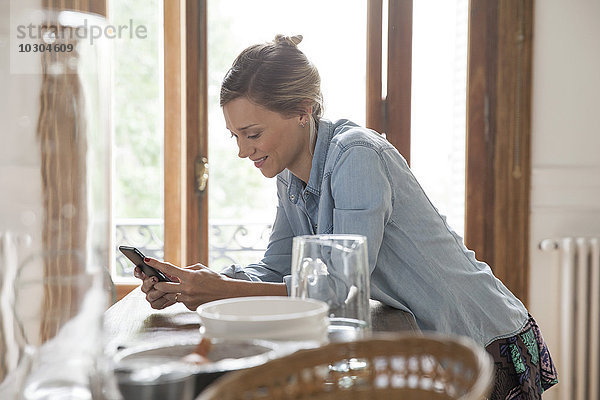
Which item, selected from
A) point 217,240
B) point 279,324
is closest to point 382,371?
point 279,324

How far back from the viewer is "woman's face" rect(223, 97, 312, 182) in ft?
5.24

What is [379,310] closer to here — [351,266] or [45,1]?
[351,266]

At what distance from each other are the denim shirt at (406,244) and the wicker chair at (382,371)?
0.75m

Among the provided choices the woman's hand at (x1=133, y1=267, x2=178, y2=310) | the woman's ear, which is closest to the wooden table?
the woman's hand at (x1=133, y1=267, x2=178, y2=310)

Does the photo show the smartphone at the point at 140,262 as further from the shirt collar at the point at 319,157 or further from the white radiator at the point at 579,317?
the white radiator at the point at 579,317

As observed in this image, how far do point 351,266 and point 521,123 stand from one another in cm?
198

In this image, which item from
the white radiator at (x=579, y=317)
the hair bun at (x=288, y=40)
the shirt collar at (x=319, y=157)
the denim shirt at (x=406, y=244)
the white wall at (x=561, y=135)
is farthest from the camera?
the white wall at (x=561, y=135)

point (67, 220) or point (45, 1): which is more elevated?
point (45, 1)

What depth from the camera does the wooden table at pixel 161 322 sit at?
1.02 meters

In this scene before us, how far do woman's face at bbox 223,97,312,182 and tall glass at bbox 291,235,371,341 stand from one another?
2.93 ft

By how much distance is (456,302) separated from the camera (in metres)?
1.34

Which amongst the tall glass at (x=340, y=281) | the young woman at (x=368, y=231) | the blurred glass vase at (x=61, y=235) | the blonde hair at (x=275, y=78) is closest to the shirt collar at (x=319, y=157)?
the young woman at (x=368, y=231)

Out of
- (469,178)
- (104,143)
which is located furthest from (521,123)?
(104,143)

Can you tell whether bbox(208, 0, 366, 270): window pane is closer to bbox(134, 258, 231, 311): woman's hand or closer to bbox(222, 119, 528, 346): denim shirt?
bbox(222, 119, 528, 346): denim shirt
